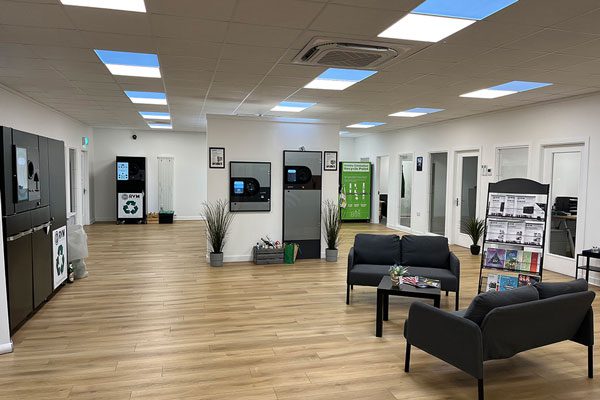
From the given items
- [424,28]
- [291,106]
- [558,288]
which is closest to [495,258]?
[558,288]

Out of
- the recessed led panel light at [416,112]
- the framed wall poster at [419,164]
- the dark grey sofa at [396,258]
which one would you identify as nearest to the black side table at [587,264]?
the dark grey sofa at [396,258]

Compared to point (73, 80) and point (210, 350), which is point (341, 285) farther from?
point (73, 80)

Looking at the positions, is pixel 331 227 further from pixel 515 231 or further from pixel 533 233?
pixel 533 233

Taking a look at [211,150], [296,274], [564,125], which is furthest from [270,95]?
[564,125]

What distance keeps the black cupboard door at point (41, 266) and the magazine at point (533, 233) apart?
5663 millimetres

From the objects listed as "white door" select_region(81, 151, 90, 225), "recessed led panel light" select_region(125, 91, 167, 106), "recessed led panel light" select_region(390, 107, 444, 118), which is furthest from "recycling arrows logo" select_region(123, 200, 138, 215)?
"recessed led panel light" select_region(390, 107, 444, 118)

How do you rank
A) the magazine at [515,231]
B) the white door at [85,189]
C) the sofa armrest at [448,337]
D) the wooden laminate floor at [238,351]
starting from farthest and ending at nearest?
the white door at [85,189]
the magazine at [515,231]
the wooden laminate floor at [238,351]
the sofa armrest at [448,337]

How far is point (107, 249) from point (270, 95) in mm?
4937

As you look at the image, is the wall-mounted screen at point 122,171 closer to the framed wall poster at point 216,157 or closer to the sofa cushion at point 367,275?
the framed wall poster at point 216,157

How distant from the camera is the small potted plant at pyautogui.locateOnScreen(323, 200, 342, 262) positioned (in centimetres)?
793

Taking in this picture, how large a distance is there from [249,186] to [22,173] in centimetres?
386

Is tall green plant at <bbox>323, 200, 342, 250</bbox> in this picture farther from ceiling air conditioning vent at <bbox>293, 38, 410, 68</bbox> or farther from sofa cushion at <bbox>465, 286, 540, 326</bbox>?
sofa cushion at <bbox>465, 286, 540, 326</bbox>

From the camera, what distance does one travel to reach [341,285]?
6.20m

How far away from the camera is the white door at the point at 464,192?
9.10 m
